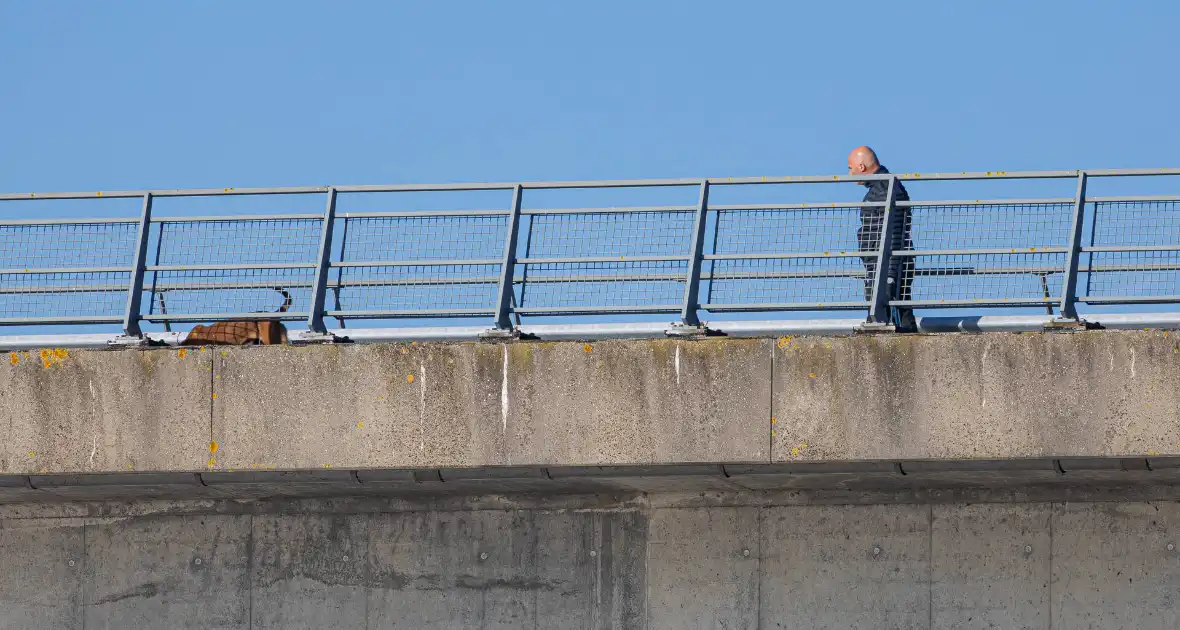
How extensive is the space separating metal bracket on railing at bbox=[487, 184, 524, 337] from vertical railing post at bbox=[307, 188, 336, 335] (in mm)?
1123

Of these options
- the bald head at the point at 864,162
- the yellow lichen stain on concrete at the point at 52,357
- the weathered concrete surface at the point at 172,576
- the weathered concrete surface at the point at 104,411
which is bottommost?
the weathered concrete surface at the point at 172,576

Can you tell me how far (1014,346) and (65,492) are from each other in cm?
598

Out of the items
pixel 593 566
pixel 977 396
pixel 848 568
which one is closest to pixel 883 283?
pixel 977 396

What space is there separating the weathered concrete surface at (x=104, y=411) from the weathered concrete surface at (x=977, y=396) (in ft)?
11.3

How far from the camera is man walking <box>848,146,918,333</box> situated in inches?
398

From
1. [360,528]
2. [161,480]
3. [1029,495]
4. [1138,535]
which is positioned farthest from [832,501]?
[161,480]

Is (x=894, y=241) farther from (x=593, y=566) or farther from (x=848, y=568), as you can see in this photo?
(x=593, y=566)

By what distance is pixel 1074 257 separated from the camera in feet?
32.3

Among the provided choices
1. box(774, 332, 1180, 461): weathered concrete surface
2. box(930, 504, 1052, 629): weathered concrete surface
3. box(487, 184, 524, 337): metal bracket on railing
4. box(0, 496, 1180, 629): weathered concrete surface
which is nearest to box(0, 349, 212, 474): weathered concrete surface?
box(0, 496, 1180, 629): weathered concrete surface

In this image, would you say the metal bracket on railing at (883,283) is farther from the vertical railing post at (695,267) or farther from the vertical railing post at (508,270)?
the vertical railing post at (508,270)

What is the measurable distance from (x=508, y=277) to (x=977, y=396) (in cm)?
295

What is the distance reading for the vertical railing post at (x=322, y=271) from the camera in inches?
411

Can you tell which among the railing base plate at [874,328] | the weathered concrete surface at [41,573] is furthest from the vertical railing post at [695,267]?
the weathered concrete surface at [41,573]

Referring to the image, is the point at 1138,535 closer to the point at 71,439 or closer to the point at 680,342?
the point at 680,342
